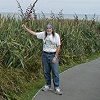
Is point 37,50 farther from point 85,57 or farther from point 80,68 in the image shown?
point 85,57

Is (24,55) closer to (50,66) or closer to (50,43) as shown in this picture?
(50,66)

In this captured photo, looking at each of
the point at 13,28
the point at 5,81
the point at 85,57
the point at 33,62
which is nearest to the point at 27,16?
the point at 13,28

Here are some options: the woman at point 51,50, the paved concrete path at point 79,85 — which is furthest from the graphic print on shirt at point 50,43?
the paved concrete path at point 79,85

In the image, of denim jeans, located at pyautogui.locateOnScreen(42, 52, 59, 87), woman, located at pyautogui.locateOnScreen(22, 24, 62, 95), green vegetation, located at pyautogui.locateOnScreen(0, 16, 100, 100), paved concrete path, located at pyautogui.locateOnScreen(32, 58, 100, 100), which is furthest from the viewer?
green vegetation, located at pyautogui.locateOnScreen(0, 16, 100, 100)

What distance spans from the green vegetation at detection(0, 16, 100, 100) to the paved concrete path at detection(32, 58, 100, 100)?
2.04ft

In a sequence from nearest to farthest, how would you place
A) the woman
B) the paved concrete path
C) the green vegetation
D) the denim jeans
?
1. the paved concrete path
2. the woman
3. the denim jeans
4. the green vegetation

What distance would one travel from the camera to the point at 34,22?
1405 cm

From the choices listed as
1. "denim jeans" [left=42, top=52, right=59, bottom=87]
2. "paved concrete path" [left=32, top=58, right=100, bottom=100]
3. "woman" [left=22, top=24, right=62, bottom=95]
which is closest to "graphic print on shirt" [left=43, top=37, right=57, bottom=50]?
"woman" [left=22, top=24, right=62, bottom=95]

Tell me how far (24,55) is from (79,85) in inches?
73.0

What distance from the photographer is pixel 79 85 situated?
35.1ft

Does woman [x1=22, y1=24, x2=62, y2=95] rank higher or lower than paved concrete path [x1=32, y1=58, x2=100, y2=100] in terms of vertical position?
higher

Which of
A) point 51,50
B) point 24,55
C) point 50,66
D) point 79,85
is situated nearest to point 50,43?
point 51,50

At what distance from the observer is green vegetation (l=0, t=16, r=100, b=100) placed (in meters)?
9.72

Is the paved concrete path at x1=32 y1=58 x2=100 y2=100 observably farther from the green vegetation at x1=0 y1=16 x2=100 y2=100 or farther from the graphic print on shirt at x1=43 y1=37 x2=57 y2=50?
the graphic print on shirt at x1=43 y1=37 x2=57 y2=50
